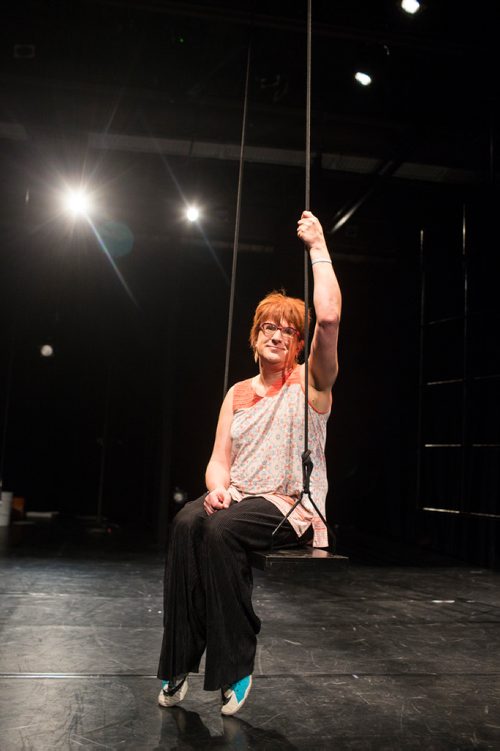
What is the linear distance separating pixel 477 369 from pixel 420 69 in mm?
2837

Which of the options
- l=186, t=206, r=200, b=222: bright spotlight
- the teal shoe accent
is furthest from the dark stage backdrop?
the teal shoe accent

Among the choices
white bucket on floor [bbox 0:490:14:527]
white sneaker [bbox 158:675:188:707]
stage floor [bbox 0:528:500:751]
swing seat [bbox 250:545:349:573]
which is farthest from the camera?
white bucket on floor [bbox 0:490:14:527]

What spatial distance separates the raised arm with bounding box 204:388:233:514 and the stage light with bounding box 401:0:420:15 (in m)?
3.47

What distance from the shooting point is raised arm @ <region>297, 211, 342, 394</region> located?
81.1 inches

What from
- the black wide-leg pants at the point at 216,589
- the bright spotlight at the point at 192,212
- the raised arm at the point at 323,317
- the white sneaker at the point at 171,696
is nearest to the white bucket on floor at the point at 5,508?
the bright spotlight at the point at 192,212

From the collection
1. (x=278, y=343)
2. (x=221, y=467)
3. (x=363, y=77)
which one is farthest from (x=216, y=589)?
(x=363, y=77)

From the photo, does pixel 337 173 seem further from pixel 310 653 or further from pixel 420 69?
pixel 310 653

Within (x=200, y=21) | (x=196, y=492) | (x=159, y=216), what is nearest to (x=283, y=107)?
(x=200, y=21)

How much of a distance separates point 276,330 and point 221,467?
1.56 feet

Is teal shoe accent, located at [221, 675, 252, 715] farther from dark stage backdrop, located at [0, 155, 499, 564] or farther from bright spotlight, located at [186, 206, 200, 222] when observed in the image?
dark stage backdrop, located at [0, 155, 499, 564]

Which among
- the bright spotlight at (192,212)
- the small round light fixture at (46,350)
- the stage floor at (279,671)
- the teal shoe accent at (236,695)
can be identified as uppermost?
the bright spotlight at (192,212)

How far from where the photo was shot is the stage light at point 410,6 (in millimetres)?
4512

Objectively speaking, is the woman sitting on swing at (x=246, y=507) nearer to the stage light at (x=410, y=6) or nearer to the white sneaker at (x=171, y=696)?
the white sneaker at (x=171, y=696)

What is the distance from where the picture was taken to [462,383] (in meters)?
6.48
